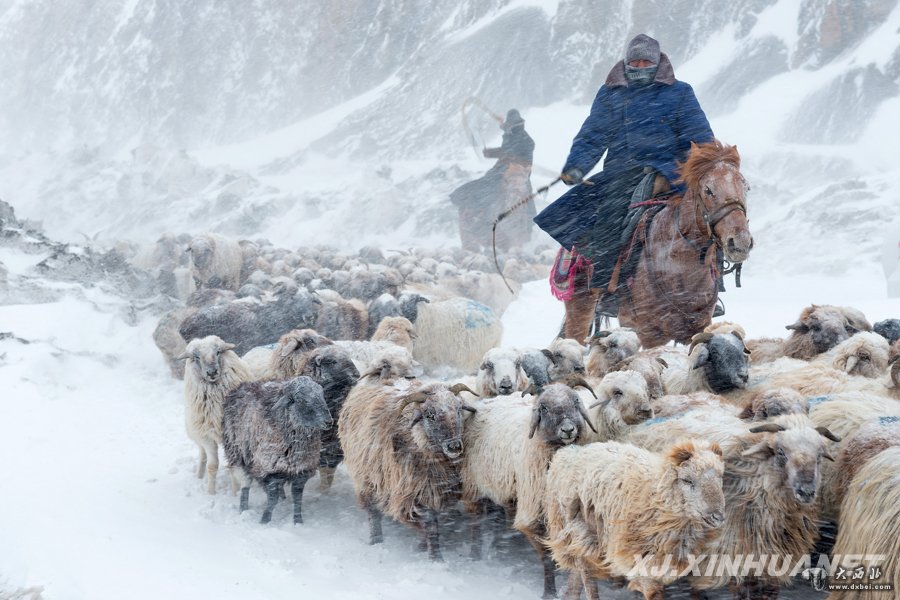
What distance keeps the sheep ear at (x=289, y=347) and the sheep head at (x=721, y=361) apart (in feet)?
11.8

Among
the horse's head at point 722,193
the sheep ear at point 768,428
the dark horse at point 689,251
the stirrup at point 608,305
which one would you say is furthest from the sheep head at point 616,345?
the sheep ear at point 768,428

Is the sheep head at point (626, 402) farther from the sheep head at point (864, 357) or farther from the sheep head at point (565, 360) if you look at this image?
the sheep head at point (864, 357)

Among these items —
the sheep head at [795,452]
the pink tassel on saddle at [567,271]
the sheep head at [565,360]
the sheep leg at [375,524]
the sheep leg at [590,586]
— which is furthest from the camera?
the pink tassel on saddle at [567,271]

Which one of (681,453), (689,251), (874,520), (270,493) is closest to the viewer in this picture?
(874,520)

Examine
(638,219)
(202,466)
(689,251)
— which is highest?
(638,219)

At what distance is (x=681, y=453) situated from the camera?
329cm

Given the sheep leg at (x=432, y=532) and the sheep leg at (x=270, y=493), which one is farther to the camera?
the sheep leg at (x=270, y=493)

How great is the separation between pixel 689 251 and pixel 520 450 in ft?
8.09

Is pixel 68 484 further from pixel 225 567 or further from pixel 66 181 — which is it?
pixel 66 181

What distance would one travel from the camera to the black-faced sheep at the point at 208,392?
612cm

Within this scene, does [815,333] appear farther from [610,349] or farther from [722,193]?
[610,349]

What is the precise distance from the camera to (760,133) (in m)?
37.2

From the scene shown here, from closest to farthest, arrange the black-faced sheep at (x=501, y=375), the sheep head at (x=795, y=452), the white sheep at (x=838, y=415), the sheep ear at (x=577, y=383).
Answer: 1. the sheep head at (x=795, y=452)
2. the white sheep at (x=838, y=415)
3. the sheep ear at (x=577, y=383)
4. the black-faced sheep at (x=501, y=375)

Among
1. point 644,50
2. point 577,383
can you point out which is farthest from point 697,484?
point 644,50
